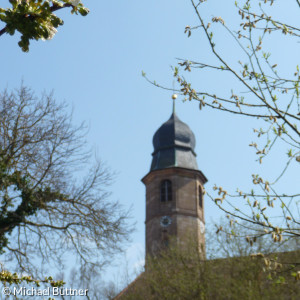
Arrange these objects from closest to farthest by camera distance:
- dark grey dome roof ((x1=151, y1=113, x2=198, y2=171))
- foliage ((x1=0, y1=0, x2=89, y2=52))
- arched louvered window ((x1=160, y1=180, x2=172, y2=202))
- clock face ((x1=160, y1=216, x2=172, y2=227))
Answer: foliage ((x1=0, y1=0, x2=89, y2=52)), clock face ((x1=160, y1=216, x2=172, y2=227)), arched louvered window ((x1=160, y1=180, x2=172, y2=202)), dark grey dome roof ((x1=151, y1=113, x2=198, y2=171))

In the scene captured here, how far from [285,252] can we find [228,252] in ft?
7.95

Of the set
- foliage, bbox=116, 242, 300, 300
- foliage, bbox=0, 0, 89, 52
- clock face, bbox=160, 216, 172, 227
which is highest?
clock face, bbox=160, 216, 172, 227

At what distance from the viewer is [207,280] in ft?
65.8

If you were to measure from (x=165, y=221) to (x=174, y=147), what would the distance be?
6.49 m

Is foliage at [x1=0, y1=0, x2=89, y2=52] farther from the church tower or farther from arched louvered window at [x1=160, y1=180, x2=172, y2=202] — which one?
arched louvered window at [x1=160, y1=180, x2=172, y2=202]

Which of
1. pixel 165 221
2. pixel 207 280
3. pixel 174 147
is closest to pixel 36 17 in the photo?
pixel 207 280

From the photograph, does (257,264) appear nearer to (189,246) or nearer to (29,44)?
(189,246)

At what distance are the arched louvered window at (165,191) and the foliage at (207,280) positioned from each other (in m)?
13.5

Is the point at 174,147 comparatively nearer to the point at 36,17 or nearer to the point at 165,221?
the point at 165,221

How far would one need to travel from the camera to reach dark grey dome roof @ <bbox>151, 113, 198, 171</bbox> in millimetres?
38866

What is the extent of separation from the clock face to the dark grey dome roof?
4.23 meters

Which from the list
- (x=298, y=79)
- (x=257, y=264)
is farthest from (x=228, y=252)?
(x=298, y=79)

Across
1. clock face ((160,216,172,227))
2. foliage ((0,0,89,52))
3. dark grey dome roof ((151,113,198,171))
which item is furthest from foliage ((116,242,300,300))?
foliage ((0,0,89,52))

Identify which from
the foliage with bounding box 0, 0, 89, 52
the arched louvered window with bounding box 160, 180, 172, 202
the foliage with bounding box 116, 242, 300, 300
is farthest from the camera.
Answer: the arched louvered window with bounding box 160, 180, 172, 202
